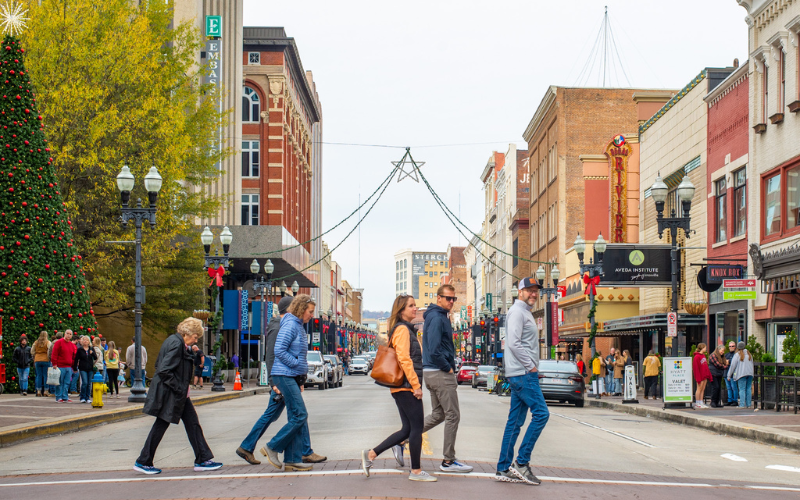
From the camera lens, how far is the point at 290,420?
1031cm

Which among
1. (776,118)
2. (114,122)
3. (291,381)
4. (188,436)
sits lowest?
(188,436)

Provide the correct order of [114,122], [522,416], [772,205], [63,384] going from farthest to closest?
1. [114,122]
2. [772,205]
3. [63,384]
4. [522,416]

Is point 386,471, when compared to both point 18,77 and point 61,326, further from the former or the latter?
point 18,77

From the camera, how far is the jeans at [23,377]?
25.5 metres

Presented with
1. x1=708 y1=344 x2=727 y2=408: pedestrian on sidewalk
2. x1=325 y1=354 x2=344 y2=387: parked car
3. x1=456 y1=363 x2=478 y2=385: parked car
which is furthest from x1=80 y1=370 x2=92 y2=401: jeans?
x1=456 y1=363 x2=478 y2=385: parked car

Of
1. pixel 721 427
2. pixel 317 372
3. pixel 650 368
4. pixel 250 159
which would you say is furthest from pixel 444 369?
pixel 250 159

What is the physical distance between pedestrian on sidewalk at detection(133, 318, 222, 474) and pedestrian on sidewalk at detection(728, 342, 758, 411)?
17.8 metres

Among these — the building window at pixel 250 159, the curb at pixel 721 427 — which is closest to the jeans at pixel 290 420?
the curb at pixel 721 427

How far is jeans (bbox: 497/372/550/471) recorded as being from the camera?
9.73m

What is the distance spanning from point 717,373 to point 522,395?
18.8 m

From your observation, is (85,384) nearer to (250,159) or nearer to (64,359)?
(64,359)

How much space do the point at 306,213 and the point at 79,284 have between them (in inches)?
3001

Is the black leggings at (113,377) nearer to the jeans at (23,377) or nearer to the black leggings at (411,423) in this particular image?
the jeans at (23,377)

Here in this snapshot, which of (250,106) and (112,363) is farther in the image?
(250,106)
